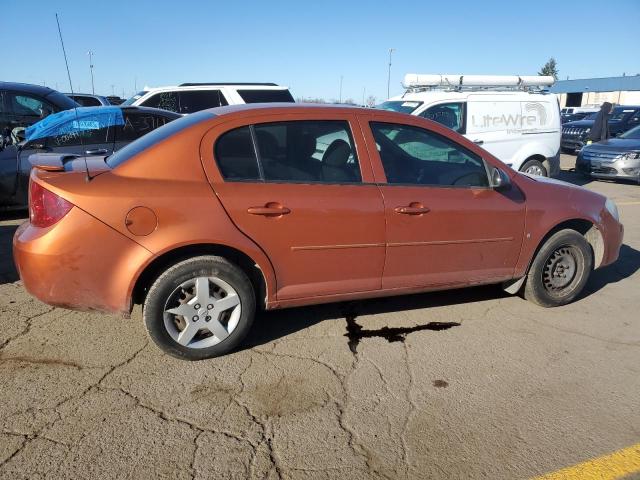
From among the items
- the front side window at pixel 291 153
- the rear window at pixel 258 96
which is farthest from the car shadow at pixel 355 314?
the rear window at pixel 258 96

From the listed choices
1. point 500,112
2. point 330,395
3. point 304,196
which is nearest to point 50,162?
point 304,196

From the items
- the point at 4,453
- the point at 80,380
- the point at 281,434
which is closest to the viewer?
the point at 4,453

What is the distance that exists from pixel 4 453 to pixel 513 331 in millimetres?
3352

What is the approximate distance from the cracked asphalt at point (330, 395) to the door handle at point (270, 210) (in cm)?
97

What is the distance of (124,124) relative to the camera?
6742 millimetres

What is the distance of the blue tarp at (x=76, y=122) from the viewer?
6.28 metres

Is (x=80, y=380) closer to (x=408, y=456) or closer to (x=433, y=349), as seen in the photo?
(x=408, y=456)

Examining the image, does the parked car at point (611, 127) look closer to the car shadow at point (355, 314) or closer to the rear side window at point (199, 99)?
the rear side window at point (199, 99)

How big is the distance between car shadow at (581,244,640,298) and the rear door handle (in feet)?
7.17

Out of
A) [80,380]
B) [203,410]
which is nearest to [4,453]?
[80,380]

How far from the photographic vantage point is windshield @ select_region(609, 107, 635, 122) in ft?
57.5

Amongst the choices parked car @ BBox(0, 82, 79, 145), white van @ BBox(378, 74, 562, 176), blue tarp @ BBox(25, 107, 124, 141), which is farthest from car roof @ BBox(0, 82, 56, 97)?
white van @ BBox(378, 74, 562, 176)

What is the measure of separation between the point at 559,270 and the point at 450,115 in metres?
5.23

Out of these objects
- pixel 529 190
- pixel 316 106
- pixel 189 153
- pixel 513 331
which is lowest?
pixel 513 331
